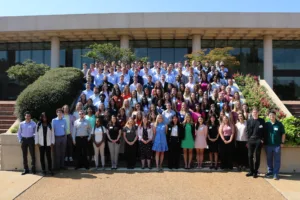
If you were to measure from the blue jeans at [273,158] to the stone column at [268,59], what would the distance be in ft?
63.5

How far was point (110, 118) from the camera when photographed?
28.6 ft

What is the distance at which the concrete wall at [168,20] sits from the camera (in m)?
23.1

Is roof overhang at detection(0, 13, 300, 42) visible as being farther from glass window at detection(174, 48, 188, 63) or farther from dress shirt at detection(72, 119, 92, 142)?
dress shirt at detection(72, 119, 92, 142)

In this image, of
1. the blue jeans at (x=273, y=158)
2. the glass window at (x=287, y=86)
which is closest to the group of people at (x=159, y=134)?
the blue jeans at (x=273, y=158)

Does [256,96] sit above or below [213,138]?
above

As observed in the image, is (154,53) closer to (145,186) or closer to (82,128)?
(82,128)

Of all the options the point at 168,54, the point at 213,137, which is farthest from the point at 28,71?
the point at 213,137

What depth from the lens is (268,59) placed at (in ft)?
84.1

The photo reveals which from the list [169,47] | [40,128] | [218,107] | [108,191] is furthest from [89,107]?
[169,47]

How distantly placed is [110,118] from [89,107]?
81 centimetres

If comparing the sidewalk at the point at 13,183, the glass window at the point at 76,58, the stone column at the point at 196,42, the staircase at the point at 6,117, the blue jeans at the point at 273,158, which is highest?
the stone column at the point at 196,42

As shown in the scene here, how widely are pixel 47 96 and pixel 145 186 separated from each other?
4.63 m

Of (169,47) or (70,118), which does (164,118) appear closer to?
(70,118)

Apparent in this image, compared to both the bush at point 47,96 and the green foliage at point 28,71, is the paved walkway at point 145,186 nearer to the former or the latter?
the bush at point 47,96
